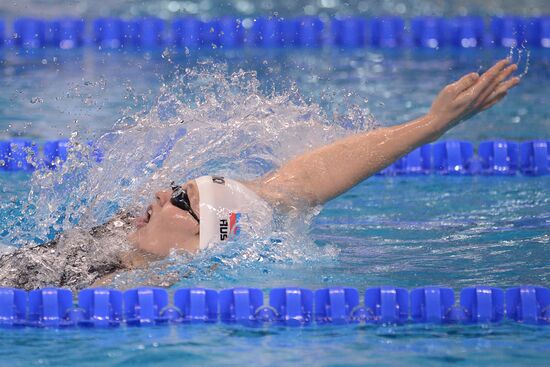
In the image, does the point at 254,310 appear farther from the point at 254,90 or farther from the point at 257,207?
the point at 254,90

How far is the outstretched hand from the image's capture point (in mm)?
3037

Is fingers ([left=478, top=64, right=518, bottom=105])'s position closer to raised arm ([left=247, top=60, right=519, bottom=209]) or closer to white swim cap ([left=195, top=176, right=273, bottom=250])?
raised arm ([left=247, top=60, right=519, bottom=209])

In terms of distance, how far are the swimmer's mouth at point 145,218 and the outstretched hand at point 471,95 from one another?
940 mm

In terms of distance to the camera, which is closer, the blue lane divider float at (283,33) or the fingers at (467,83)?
the fingers at (467,83)

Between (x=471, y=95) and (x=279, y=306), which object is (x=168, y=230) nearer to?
(x=279, y=306)

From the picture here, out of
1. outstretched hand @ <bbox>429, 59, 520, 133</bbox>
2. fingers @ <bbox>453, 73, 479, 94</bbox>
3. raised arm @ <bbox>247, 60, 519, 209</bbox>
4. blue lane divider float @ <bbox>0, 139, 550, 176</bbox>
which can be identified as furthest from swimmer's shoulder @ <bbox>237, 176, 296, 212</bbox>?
blue lane divider float @ <bbox>0, 139, 550, 176</bbox>

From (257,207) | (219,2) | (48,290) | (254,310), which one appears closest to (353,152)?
(257,207)

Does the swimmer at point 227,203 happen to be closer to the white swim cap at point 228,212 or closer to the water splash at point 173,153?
the white swim cap at point 228,212

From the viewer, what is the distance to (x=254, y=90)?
150 inches

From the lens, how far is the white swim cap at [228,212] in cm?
312

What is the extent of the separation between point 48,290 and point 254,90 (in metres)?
1.27

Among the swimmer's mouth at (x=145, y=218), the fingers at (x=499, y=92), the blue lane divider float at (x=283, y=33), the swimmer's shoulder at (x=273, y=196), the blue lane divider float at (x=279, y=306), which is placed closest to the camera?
the blue lane divider float at (x=279, y=306)

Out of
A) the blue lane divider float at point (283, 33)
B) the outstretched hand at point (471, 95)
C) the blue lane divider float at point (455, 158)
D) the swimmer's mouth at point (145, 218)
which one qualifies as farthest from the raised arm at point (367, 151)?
the blue lane divider float at point (283, 33)

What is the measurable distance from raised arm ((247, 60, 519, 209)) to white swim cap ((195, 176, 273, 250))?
3.1 inches
